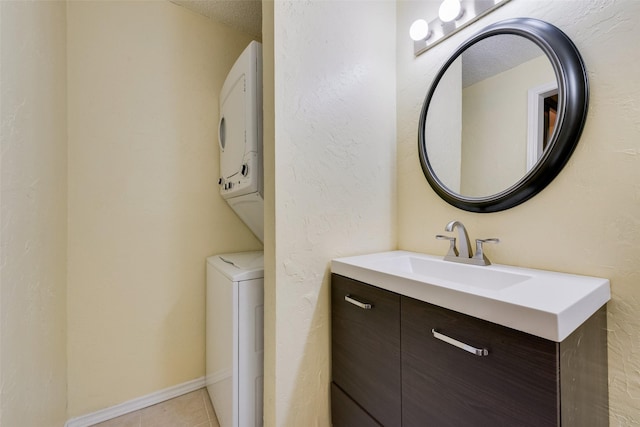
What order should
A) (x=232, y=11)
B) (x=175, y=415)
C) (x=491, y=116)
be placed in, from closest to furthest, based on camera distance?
(x=491, y=116)
(x=175, y=415)
(x=232, y=11)

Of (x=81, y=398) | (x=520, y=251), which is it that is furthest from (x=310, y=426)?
(x=81, y=398)

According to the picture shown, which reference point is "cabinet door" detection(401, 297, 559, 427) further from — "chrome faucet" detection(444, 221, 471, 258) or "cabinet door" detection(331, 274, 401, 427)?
"chrome faucet" detection(444, 221, 471, 258)

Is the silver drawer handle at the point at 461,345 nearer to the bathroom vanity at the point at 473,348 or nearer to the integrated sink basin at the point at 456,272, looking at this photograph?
the bathroom vanity at the point at 473,348

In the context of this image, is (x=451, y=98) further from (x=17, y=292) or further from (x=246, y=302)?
(x=17, y=292)

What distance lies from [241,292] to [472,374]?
0.93 m

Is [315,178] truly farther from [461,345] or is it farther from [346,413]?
[346,413]

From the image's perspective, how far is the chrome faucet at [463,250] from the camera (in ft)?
3.42

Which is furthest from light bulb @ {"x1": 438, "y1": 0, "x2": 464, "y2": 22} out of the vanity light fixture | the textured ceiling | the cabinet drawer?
the cabinet drawer

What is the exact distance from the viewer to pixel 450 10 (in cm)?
116

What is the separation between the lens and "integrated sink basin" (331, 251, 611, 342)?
577mm

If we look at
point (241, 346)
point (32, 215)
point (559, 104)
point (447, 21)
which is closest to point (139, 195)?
point (32, 215)

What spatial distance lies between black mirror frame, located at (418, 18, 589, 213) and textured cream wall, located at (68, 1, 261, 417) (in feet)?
5.43

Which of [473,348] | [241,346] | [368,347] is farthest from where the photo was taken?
[241,346]

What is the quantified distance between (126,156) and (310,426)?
172cm
